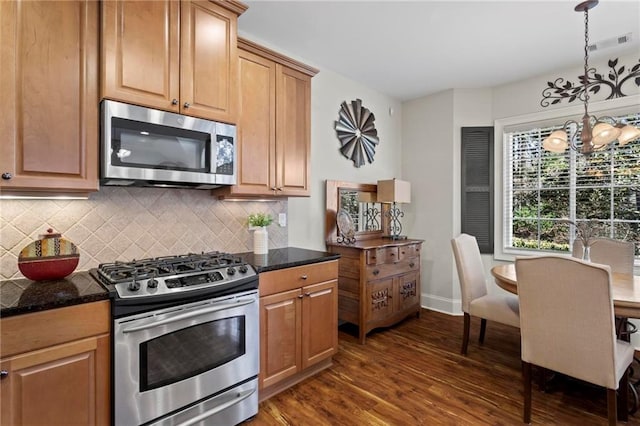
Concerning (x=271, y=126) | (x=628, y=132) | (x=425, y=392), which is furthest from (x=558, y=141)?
(x=271, y=126)

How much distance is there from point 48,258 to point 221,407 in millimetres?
1284

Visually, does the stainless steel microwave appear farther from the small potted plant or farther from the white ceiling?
the white ceiling

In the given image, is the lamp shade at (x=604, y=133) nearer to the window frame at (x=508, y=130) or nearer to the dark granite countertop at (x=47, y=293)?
the window frame at (x=508, y=130)

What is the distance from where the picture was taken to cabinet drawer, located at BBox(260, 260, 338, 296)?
2.16 meters

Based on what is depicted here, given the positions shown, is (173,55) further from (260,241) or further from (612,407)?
(612,407)

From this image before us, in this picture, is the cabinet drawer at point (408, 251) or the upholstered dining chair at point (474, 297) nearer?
the upholstered dining chair at point (474, 297)

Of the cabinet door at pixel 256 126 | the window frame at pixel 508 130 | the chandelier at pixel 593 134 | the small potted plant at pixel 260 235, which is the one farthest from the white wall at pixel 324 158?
the chandelier at pixel 593 134

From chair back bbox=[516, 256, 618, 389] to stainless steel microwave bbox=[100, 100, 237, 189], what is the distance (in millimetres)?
2087

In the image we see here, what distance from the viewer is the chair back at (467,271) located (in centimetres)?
292

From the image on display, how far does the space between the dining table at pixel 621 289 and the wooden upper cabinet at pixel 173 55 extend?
238 centimetres

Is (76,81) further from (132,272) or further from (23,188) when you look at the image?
(132,272)

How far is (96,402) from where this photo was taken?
1475mm

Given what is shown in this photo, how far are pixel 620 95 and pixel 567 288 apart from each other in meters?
2.75

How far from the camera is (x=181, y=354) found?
1729 mm
